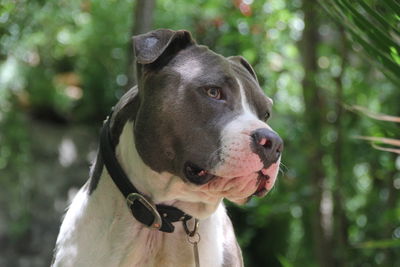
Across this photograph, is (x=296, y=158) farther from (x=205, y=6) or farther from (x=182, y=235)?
(x=182, y=235)

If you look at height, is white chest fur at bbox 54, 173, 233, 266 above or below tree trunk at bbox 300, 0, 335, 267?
above

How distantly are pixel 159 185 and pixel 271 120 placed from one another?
11.4ft

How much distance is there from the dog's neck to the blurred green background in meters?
1.52

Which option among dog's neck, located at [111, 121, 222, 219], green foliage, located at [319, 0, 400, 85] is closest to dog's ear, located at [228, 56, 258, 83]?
dog's neck, located at [111, 121, 222, 219]

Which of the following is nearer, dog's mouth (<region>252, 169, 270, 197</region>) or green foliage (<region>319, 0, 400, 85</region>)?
green foliage (<region>319, 0, 400, 85</region>)

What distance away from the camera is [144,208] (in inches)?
106

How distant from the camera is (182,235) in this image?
110 inches

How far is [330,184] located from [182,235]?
11.6 feet

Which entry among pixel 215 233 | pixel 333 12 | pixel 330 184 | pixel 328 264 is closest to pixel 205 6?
pixel 330 184

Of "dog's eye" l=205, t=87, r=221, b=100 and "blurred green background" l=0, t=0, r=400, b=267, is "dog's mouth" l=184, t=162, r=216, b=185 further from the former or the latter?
"blurred green background" l=0, t=0, r=400, b=267

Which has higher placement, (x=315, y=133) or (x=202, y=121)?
(x=202, y=121)

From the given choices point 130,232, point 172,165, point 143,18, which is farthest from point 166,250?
point 143,18

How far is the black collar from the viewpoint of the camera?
268 cm

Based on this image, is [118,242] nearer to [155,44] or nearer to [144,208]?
[144,208]
